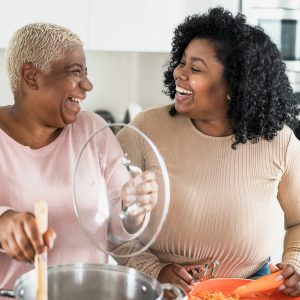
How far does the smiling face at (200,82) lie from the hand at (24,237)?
59 cm

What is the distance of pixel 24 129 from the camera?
1.34 metres

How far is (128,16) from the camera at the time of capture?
2.67 m

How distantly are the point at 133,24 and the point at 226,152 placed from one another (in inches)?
51.0

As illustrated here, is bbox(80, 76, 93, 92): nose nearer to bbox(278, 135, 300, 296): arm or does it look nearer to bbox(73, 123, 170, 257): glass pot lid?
bbox(73, 123, 170, 257): glass pot lid

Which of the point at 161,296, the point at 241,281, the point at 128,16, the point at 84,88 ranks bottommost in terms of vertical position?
the point at 241,281

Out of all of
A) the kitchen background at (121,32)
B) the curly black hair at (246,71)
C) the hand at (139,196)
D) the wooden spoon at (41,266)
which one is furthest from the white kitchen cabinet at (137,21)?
the wooden spoon at (41,266)

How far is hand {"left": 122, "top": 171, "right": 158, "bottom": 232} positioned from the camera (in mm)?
1028

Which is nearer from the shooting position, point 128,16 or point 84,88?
point 84,88

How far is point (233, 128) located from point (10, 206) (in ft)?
1.84

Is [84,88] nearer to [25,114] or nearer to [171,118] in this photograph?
[25,114]

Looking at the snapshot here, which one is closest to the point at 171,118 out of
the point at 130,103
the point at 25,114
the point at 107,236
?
the point at 25,114

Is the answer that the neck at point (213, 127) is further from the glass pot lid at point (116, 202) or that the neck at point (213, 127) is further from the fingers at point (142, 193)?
the fingers at point (142, 193)

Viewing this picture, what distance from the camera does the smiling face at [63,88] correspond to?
127cm

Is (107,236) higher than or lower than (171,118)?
lower
